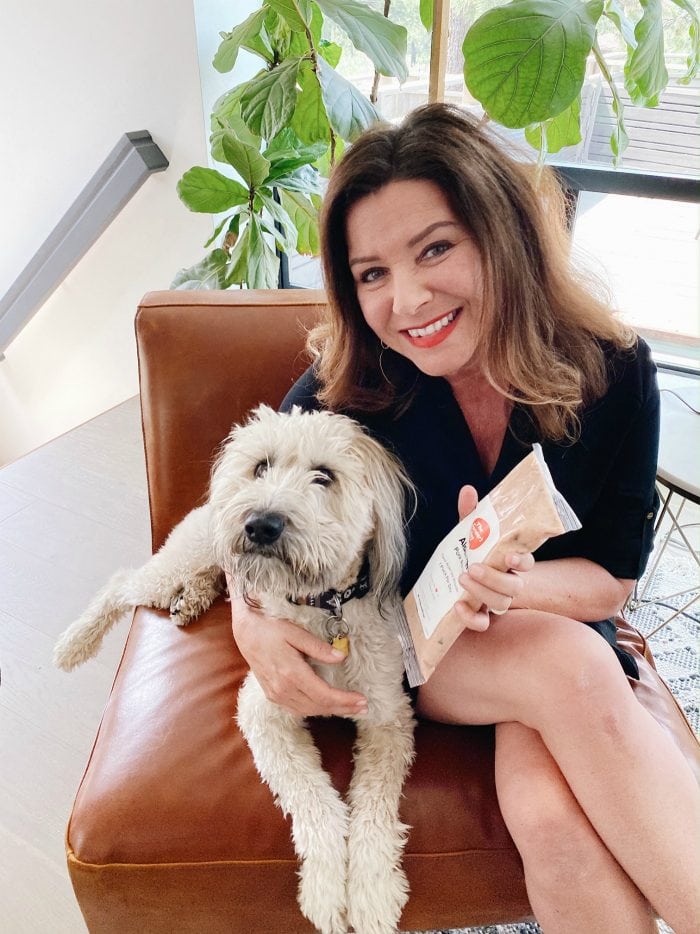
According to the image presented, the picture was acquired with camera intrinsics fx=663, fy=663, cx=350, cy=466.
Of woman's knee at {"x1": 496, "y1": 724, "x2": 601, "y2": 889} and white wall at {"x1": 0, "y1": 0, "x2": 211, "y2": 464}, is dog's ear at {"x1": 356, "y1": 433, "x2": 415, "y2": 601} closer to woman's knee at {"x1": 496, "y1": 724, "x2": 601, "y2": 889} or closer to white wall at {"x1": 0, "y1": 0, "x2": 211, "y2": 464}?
woman's knee at {"x1": 496, "y1": 724, "x2": 601, "y2": 889}

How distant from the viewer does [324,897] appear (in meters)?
0.89

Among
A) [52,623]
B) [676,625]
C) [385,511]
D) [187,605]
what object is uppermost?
[385,511]

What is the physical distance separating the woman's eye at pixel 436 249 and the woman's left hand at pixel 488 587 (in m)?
0.49

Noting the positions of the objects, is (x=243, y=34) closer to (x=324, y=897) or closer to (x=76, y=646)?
(x=76, y=646)

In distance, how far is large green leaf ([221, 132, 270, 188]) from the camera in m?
1.57

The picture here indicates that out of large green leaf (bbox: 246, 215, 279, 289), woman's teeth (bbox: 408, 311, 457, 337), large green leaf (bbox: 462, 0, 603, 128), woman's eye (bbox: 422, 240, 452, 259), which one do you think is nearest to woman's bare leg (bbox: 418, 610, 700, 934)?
woman's teeth (bbox: 408, 311, 457, 337)

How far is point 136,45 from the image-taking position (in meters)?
2.10

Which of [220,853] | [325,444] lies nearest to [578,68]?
[325,444]

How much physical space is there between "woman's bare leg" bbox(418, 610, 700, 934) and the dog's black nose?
350mm

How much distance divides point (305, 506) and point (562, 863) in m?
0.57

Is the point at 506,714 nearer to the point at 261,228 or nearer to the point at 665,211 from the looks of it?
the point at 261,228

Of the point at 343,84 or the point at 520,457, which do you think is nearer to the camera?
the point at 520,457

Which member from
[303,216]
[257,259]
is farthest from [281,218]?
[257,259]

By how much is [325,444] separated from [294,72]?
97 centimetres
